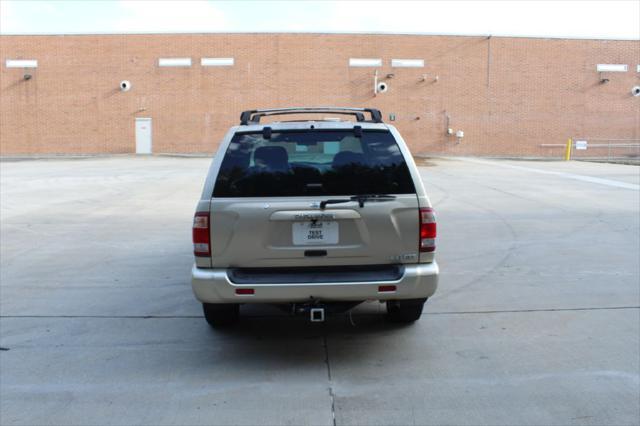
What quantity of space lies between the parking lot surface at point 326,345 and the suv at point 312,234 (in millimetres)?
644

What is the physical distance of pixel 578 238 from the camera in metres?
10.3

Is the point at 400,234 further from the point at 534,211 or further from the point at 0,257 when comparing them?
the point at 534,211

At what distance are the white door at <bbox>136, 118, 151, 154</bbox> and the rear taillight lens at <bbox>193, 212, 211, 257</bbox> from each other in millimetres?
34129

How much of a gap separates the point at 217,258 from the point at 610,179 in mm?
19313

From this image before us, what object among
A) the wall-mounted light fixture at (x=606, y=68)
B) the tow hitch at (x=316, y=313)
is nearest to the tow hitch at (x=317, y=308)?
the tow hitch at (x=316, y=313)

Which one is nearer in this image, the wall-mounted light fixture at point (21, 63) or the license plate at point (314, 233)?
the license plate at point (314, 233)

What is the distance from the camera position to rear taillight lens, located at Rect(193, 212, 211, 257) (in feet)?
15.2

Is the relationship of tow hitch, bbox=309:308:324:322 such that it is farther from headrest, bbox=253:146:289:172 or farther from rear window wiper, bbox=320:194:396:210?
headrest, bbox=253:146:289:172

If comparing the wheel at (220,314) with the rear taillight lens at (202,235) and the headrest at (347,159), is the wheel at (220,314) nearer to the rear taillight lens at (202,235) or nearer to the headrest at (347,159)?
the rear taillight lens at (202,235)

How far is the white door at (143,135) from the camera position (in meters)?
37.1

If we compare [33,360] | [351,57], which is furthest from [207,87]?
[33,360]

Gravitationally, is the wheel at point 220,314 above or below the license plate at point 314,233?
below

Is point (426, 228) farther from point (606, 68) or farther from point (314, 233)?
point (606, 68)

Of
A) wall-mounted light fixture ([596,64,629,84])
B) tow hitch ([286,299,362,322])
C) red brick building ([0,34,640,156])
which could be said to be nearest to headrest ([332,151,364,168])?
tow hitch ([286,299,362,322])
